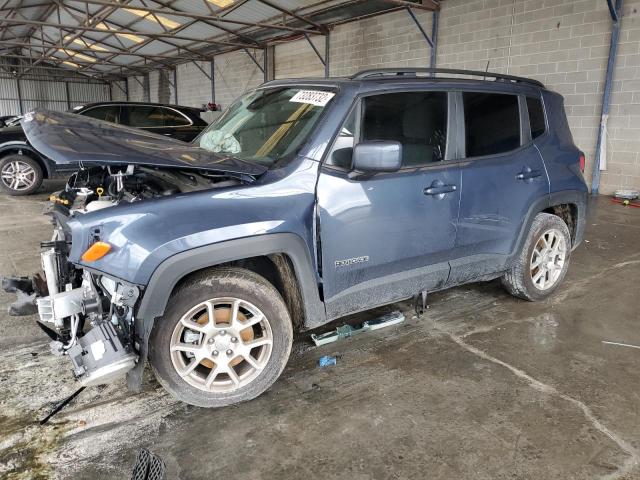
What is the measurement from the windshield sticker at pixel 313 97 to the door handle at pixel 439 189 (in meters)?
0.81

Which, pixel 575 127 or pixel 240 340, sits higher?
pixel 575 127

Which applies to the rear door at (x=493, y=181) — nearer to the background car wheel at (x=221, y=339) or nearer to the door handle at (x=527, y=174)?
the door handle at (x=527, y=174)

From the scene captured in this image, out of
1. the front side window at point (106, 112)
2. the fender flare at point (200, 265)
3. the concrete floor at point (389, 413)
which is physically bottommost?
the concrete floor at point (389, 413)

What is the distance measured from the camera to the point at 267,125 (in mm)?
3096

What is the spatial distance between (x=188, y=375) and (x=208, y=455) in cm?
41

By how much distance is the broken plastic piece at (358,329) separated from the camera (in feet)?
10.8

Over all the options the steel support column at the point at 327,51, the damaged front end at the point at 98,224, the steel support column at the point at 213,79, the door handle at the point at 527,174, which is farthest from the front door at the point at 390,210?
the steel support column at the point at 213,79

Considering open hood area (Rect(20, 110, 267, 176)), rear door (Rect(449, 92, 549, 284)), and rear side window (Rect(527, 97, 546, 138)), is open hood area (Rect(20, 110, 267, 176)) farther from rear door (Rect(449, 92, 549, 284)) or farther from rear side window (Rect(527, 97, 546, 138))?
rear side window (Rect(527, 97, 546, 138))

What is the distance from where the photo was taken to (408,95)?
3.01 metres

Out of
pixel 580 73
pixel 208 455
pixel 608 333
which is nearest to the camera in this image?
pixel 208 455

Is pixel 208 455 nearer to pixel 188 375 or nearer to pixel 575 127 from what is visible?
pixel 188 375

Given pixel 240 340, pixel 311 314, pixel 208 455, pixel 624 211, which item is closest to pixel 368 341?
pixel 311 314

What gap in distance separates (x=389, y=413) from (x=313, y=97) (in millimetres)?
1859

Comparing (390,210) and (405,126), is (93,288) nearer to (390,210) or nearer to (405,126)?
(390,210)
